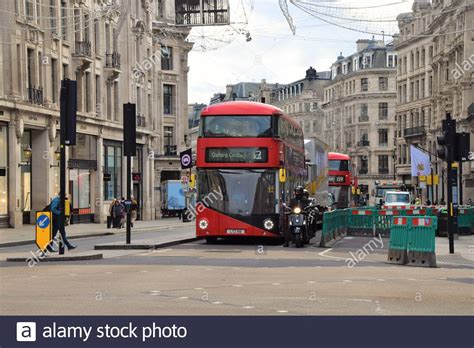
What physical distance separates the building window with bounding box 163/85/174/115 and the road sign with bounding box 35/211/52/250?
62.6m

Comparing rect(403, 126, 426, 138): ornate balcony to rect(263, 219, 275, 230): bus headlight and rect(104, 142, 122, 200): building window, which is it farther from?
rect(263, 219, 275, 230): bus headlight

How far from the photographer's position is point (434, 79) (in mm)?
90500

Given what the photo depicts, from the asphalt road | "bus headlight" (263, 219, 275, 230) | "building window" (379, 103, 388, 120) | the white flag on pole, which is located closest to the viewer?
the asphalt road

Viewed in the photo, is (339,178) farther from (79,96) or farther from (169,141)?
(169,141)

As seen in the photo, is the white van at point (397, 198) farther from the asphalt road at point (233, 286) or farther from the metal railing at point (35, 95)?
the asphalt road at point (233, 286)

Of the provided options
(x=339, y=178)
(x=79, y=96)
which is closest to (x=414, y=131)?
(x=339, y=178)

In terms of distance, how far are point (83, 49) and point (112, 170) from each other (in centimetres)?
918

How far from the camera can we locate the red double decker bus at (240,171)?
29359 millimetres

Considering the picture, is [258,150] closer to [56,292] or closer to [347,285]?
[347,285]

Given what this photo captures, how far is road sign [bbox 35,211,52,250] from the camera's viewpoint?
77.2ft

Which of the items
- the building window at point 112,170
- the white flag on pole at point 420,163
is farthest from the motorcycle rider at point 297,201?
the building window at point 112,170

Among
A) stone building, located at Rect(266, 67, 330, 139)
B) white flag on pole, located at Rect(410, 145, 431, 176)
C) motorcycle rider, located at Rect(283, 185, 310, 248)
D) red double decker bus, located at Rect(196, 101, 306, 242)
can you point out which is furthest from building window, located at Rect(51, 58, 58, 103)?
A: stone building, located at Rect(266, 67, 330, 139)

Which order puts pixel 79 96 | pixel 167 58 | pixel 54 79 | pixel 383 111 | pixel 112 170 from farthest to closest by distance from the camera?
pixel 383 111 → pixel 167 58 → pixel 112 170 → pixel 79 96 → pixel 54 79

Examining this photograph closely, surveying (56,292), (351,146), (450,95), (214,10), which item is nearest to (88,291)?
(56,292)
